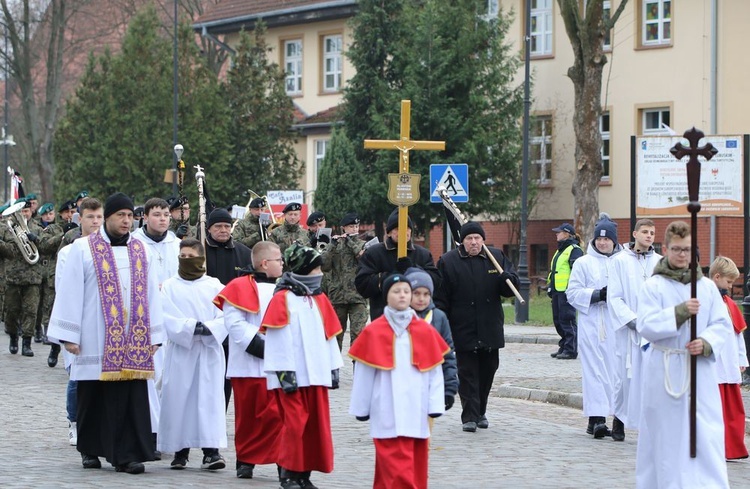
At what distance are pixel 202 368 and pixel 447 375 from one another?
240 cm

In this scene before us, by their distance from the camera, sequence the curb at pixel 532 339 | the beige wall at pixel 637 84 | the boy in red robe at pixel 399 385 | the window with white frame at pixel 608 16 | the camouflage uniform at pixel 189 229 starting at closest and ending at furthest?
the boy in red robe at pixel 399 385, the camouflage uniform at pixel 189 229, the curb at pixel 532 339, the beige wall at pixel 637 84, the window with white frame at pixel 608 16

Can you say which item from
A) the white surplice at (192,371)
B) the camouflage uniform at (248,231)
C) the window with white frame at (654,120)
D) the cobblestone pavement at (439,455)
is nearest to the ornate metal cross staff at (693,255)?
the cobblestone pavement at (439,455)

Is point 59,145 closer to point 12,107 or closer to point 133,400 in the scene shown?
point 12,107

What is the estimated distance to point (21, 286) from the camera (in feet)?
66.3

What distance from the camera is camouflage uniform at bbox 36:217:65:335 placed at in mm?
19781

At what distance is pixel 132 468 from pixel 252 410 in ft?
3.14

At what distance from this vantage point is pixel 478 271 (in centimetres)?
1388

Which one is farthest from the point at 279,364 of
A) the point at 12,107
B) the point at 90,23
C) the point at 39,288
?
the point at 12,107

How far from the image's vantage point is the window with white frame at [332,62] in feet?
166

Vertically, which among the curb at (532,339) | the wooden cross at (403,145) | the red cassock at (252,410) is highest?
the wooden cross at (403,145)

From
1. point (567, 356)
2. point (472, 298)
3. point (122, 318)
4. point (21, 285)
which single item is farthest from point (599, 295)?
point (21, 285)

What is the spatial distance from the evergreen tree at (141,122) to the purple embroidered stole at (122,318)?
31.5m

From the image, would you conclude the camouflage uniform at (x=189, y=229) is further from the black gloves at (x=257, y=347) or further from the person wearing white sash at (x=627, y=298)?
the black gloves at (x=257, y=347)

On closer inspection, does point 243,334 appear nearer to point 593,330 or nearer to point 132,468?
point 132,468
